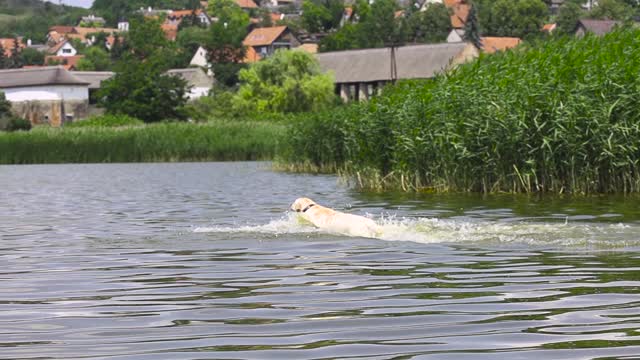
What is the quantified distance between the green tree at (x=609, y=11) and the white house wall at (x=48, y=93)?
277ft

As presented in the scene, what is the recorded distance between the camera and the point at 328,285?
11.7 m

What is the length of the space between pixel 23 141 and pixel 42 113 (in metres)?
62.8

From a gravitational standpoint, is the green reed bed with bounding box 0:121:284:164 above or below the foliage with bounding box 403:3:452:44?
below

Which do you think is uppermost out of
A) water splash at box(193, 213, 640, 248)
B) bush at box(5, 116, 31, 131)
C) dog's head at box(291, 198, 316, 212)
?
bush at box(5, 116, 31, 131)

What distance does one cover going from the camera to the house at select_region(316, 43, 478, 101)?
387 feet

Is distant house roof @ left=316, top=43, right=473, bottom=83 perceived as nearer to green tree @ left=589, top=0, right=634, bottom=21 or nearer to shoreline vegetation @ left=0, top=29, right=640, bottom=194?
green tree @ left=589, top=0, right=634, bottom=21

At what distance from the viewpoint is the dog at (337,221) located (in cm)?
1719

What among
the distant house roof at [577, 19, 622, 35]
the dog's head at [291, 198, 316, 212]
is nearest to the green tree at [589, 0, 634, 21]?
the distant house roof at [577, 19, 622, 35]

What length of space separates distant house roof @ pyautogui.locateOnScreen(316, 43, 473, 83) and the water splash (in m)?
97.8

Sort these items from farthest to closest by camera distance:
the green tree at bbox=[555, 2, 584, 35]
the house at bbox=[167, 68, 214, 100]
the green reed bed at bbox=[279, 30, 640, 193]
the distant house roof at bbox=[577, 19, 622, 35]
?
the green tree at bbox=[555, 2, 584, 35], the distant house roof at bbox=[577, 19, 622, 35], the house at bbox=[167, 68, 214, 100], the green reed bed at bbox=[279, 30, 640, 193]

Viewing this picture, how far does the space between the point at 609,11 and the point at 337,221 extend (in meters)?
174

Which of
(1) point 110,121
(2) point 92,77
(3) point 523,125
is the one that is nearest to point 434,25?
(2) point 92,77

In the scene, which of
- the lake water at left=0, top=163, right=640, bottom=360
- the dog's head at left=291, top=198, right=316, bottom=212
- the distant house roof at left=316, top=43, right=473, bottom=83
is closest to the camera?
the lake water at left=0, top=163, right=640, bottom=360

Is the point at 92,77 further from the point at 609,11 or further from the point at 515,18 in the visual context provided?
the point at 609,11
